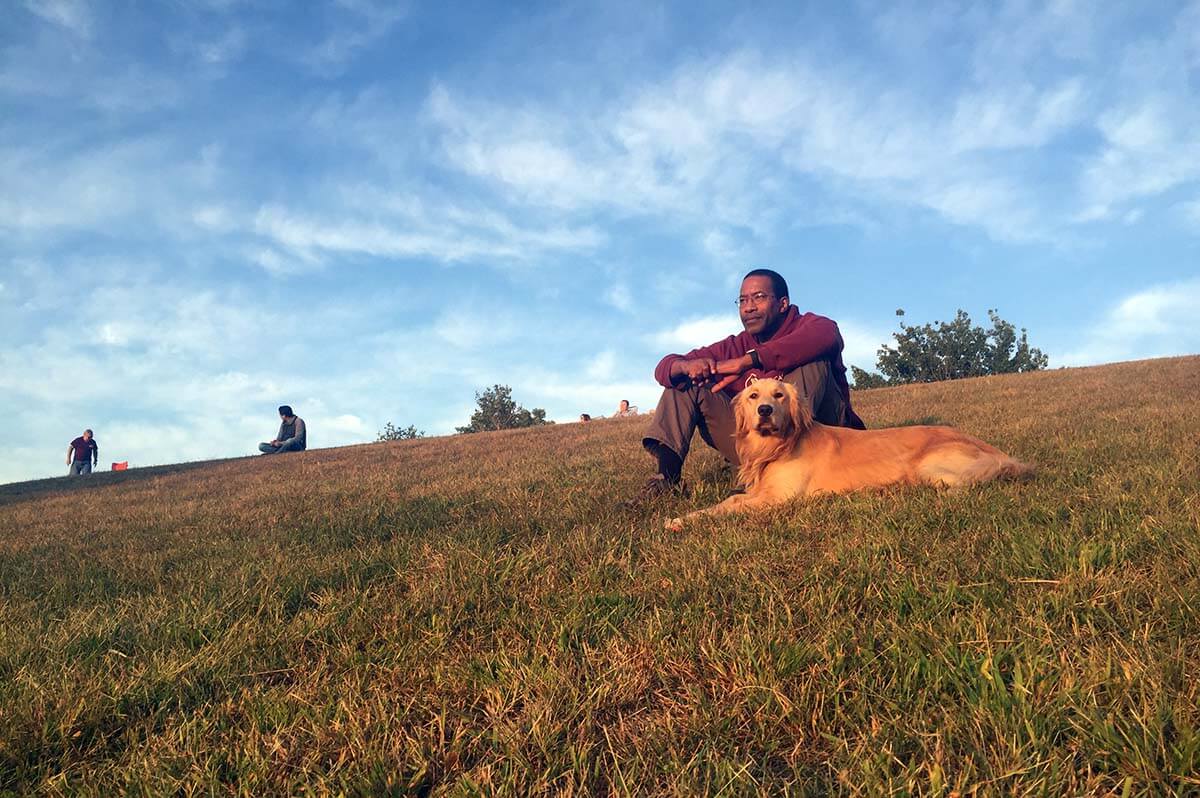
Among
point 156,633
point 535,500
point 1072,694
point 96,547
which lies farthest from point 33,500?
point 1072,694

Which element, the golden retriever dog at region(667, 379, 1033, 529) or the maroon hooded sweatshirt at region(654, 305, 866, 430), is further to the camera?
the maroon hooded sweatshirt at region(654, 305, 866, 430)

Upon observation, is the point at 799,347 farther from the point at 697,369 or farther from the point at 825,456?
the point at 825,456

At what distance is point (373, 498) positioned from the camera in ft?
26.3

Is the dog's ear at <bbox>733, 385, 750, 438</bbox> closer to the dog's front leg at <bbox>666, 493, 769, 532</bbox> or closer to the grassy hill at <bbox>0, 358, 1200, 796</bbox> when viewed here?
the dog's front leg at <bbox>666, 493, 769, 532</bbox>

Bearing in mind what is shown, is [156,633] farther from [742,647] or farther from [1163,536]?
[1163,536]

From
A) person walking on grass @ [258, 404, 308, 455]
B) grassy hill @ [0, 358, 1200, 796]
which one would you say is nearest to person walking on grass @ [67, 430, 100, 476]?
person walking on grass @ [258, 404, 308, 455]

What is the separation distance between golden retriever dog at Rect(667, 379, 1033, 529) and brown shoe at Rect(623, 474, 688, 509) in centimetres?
74

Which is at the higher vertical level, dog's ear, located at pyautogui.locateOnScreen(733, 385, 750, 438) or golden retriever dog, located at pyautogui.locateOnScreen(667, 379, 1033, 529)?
dog's ear, located at pyautogui.locateOnScreen(733, 385, 750, 438)

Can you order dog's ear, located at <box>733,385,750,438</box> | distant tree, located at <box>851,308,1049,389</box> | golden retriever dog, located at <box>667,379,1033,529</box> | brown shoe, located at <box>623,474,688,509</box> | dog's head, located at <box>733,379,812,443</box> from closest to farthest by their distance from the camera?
golden retriever dog, located at <box>667,379,1033,529</box>
dog's head, located at <box>733,379,812,443</box>
dog's ear, located at <box>733,385,750,438</box>
brown shoe, located at <box>623,474,688,509</box>
distant tree, located at <box>851,308,1049,389</box>

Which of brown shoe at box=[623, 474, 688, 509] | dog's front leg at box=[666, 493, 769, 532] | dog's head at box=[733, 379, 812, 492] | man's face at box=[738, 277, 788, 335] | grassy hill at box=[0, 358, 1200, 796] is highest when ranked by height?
man's face at box=[738, 277, 788, 335]

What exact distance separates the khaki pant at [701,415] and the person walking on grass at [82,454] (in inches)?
1063

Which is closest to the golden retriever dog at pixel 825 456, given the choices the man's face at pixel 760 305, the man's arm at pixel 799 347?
the man's arm at pixel 799 347

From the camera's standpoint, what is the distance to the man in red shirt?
5625 millimetres

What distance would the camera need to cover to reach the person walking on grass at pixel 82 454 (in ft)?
80.9
